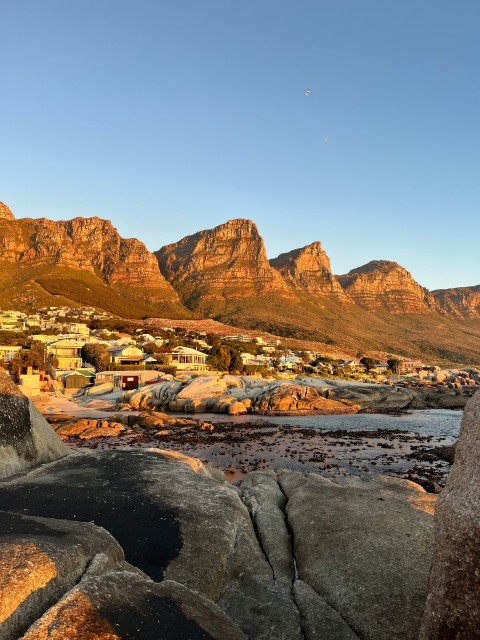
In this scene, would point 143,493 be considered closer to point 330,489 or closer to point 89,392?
point 330,489

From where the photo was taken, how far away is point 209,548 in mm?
9422

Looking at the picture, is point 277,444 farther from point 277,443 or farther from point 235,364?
point 235,364

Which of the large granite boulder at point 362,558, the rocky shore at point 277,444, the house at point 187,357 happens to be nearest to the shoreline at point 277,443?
the rocky shore at point 277,444

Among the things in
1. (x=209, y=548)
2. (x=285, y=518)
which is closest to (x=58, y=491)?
(x=209, y=548)

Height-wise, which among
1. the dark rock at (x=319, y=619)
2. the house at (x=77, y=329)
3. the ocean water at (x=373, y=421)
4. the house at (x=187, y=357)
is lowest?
the ocean water at (x=373, y=421)

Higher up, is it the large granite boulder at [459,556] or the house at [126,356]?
the large granite boulder at [459,556]

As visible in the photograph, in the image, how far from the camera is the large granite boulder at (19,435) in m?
14.1

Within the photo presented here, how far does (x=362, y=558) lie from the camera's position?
30.4 feet

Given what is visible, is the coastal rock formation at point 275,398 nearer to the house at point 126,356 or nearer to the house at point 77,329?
the house at point 126,356

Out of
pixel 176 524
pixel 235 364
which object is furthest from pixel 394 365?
pixel 176 524

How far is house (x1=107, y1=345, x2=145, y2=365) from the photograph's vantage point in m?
113

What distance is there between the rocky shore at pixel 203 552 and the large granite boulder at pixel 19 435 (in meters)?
0.06

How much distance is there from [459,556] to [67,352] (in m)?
127

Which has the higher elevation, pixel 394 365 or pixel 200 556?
pixel 200 556
